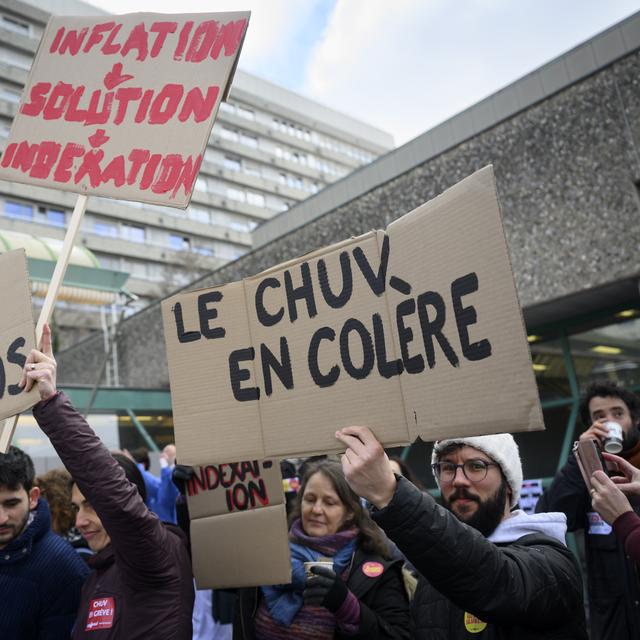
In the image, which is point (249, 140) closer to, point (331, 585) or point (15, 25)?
point (15, 25)

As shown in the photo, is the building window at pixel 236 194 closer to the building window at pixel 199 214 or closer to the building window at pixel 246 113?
the building window at pixel 199 214

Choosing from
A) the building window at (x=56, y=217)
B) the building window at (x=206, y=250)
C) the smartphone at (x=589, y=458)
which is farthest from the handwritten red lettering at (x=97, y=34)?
the building window at (x=206, y=250)

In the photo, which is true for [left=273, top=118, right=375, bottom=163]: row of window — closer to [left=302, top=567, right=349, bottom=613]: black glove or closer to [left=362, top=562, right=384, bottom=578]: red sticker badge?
[left=362, top=562, right=384, bottom=578]: red sticker badge

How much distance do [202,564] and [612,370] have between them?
22.2ft

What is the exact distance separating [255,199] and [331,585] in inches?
1625

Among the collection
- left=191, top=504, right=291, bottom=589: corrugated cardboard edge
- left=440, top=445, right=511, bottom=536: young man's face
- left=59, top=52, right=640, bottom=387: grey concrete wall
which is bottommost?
left=191, top=504, right=291, bottom=589: corrugated cardboard edge

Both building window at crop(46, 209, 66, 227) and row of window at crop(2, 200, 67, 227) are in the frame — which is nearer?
row of window at crop(2, 200, 67, 227)

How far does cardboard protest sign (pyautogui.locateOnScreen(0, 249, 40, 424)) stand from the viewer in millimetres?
1986

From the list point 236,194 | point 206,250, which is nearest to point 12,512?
point 206,250

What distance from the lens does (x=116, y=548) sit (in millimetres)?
1948

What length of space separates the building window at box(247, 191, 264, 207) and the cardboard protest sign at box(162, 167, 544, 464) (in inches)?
1596

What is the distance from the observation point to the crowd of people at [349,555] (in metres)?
1.53

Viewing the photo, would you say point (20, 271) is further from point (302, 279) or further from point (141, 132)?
point (302, 279)

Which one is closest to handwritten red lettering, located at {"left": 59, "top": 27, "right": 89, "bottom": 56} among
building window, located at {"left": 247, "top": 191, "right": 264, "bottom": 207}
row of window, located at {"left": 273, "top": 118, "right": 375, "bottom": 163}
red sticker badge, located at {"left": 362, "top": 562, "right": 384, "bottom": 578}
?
red sticker badge, located at {"left": 362, "top": 562, "right": 384, "bottom": 578}
